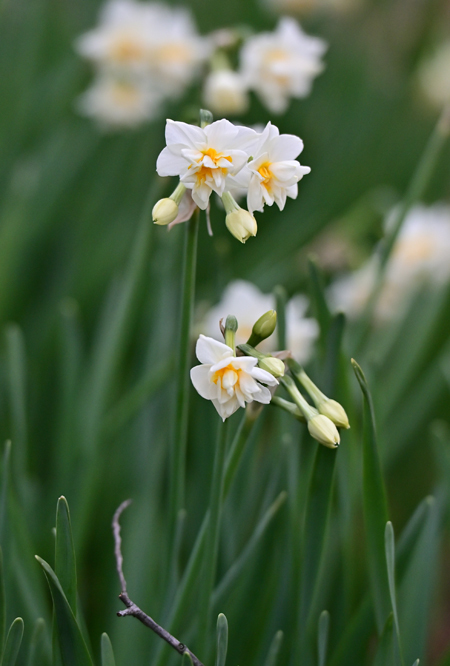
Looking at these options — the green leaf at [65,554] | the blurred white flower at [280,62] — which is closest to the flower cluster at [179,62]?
the blurred white flower at [280,62]

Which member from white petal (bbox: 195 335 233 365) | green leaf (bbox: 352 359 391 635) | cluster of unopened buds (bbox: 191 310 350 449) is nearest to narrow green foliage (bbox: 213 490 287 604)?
green leaf (bbox: 352 359 391 635)

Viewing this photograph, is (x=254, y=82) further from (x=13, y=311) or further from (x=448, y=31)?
(x=448, y=31)

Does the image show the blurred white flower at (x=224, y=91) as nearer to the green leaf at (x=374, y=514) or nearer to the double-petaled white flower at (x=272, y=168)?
the double-petaled white flower at (x=272, y=168)

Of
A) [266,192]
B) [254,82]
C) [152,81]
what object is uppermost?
[152,81]

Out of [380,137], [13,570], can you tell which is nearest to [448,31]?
[380,137]

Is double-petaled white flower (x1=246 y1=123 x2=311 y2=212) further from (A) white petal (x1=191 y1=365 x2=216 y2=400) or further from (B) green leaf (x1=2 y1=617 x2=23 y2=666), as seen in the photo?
(B) green leaf (x1=2 y1=617 x2=23 y2=666)

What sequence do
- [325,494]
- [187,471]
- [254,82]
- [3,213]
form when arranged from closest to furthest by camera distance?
[325,494] < [254,82] < [187,471] < [3,213]

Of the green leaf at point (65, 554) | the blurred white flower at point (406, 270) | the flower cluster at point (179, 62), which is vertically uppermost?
the flower cluster at point (179, 62)
